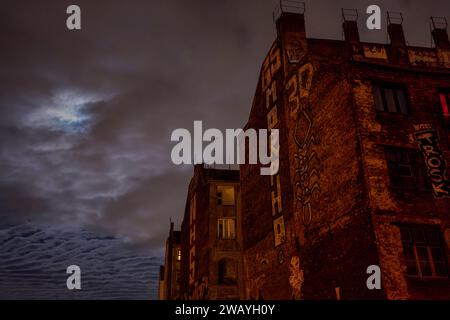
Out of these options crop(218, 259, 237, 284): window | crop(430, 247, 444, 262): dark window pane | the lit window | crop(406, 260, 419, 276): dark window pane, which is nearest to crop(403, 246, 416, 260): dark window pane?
crop(406, 260, 419, 276): dark window pane

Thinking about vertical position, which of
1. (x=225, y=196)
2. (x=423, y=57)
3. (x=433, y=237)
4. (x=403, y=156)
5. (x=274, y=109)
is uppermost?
(x=423, y=57)

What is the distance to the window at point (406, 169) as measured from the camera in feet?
50.9

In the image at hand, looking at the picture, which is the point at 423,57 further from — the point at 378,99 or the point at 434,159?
the point at 434,159

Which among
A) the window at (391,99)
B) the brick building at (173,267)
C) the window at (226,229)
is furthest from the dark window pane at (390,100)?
the brick building at (173,267)

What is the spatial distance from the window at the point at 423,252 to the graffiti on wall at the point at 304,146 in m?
4.72

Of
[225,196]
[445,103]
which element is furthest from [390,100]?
[225,196]

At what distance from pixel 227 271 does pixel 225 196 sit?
6.36 metres

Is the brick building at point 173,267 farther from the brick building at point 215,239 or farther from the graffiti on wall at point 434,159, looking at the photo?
the graffiti on wall at point 434,159

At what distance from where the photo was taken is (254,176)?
2723 centimetres

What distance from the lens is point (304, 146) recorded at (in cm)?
2047

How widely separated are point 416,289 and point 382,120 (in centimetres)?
653

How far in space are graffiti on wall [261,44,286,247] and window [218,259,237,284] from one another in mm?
10887
